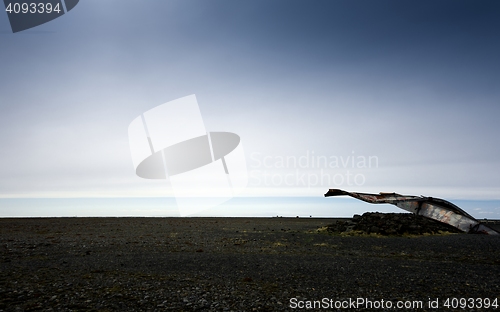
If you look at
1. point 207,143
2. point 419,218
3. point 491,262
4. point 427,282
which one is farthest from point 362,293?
point 419,218

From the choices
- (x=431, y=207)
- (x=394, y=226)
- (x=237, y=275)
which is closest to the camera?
(x=237, y=275)

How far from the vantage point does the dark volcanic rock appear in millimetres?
22406

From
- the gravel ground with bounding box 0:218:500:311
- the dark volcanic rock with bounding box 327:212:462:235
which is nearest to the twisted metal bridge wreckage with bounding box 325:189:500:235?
the dark volcanic rock with bounding box 327:212:462:235

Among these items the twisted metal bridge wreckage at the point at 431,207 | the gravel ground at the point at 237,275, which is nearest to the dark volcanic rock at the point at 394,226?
the twisted metal bridge wreckage at the point at 431,207

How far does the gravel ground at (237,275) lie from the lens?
8.06 meters

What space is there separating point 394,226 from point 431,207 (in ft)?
19.8

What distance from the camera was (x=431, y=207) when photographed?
1040 inches

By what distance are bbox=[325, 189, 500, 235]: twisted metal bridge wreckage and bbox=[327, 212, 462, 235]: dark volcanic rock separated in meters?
0.58

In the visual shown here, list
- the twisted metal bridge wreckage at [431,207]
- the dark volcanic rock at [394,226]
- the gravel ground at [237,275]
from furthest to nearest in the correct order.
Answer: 1. the twisted metal bridge wreckage at [431,207]
2. the dark volcanic rock at [394,226]
3. the gravel ground at [237,275]

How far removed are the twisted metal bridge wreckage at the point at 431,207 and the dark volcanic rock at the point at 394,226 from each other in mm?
579

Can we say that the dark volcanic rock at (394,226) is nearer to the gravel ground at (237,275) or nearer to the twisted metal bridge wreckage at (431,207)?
the twisted metal bridge wreckage at (431,207)

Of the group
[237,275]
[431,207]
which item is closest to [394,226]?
[431,207]

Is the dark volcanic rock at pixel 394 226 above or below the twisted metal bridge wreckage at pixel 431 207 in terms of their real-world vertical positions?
below

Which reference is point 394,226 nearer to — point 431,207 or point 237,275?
point 431,207
